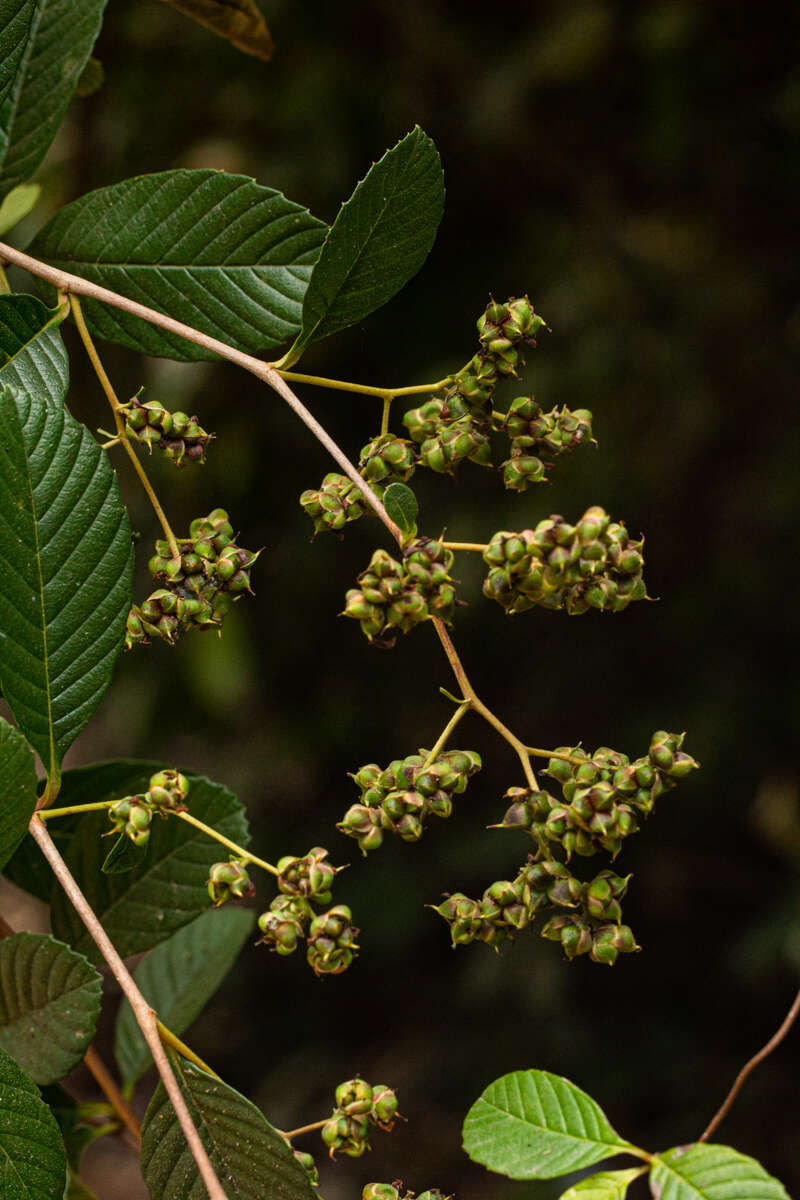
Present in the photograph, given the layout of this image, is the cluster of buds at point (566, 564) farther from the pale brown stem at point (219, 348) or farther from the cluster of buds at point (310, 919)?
the cluster of buds at point (310, 919)

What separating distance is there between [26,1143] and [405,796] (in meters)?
0.34

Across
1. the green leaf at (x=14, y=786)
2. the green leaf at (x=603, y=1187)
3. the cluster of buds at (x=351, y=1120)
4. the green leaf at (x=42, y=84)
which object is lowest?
the green leaf at (x=603, y=1187)

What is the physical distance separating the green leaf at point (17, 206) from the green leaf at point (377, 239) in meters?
0.42

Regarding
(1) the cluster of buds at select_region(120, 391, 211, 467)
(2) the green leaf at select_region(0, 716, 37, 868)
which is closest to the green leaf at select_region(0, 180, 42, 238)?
(1) the cluster of buds at select_region(120, 391, 211, 467)

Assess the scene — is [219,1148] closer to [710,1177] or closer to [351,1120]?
[351,1120]

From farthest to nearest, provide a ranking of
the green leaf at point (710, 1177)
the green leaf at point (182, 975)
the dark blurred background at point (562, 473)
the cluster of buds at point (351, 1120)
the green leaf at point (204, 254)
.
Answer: the dark blurred background at point (562, 473) → the green leaf at point (182, 975) → the green leaf at point (204, 254) → the cluster of buds at point (351, 1120) → the green leaf at point (710, 1177)

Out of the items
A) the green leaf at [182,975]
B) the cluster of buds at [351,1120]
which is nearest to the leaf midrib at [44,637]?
the cluster of buds at [351,1120]

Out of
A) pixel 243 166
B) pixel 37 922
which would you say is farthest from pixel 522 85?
pixel 37 922

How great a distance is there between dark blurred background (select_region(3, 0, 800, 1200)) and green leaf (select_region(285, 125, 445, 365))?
4.71 feet

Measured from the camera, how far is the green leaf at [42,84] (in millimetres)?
956

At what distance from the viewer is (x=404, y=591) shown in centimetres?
69

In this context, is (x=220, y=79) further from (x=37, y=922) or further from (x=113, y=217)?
(x=37, y=922)

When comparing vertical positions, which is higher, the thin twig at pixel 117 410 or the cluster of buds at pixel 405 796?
the thin twig at pixel 117 410

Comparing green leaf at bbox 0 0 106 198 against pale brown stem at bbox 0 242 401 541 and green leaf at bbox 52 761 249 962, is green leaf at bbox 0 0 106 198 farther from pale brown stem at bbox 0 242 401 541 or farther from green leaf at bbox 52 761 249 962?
green leaf at bbox 52 761 249 962
